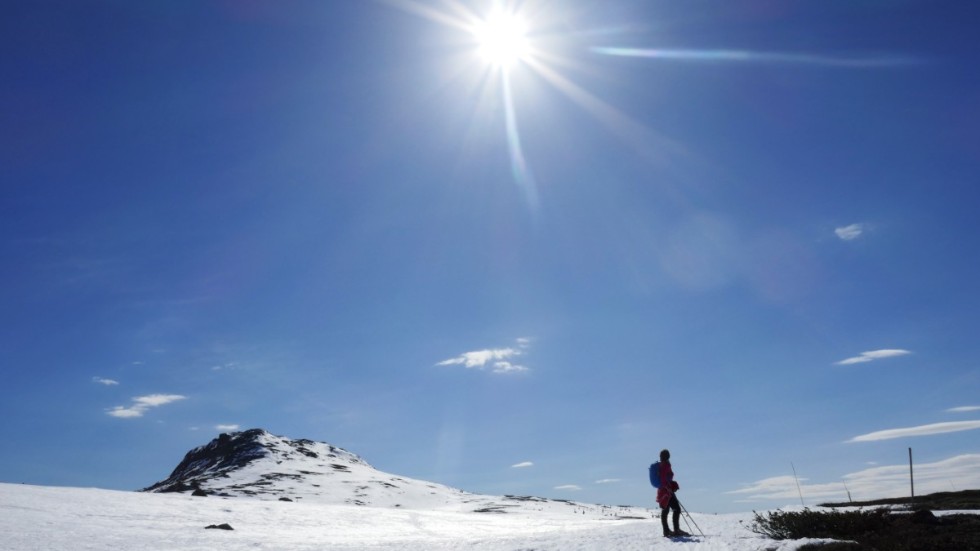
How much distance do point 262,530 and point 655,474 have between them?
24.1m

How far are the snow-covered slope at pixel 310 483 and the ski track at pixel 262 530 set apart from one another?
40.8 metres

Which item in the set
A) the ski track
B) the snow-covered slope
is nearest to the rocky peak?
the snow-covered slope

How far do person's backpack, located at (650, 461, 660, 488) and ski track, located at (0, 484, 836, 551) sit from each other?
1745 millimetres

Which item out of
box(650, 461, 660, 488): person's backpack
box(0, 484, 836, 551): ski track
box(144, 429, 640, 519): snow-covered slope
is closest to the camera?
box(0, 484, 836, 551): ski track

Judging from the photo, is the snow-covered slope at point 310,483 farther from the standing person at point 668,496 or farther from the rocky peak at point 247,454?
the standing person at point 668,496

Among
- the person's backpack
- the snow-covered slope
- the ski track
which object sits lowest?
the ski track

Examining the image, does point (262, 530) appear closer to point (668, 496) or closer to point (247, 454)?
point (668, 496)

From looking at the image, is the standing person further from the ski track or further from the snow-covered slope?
the snow-covered slope

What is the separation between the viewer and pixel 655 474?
63.8 feet

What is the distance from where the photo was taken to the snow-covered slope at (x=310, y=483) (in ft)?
299

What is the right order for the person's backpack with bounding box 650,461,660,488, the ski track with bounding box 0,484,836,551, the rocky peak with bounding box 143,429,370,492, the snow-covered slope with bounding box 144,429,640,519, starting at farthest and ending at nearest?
the rocky peak with bounding box 143,429,370,492 → the snow-covered slope with bounding box 144,429,640,519 → the person's backpack with bounding box 650,461,660,488 → the ski track with bounding box 0,484,836,551

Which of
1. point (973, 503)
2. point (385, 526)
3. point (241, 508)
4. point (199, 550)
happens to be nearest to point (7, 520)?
point (199, 550)

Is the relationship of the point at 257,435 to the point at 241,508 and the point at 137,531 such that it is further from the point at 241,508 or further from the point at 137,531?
the point at 137,531

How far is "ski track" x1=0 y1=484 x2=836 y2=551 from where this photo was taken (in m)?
18.9
